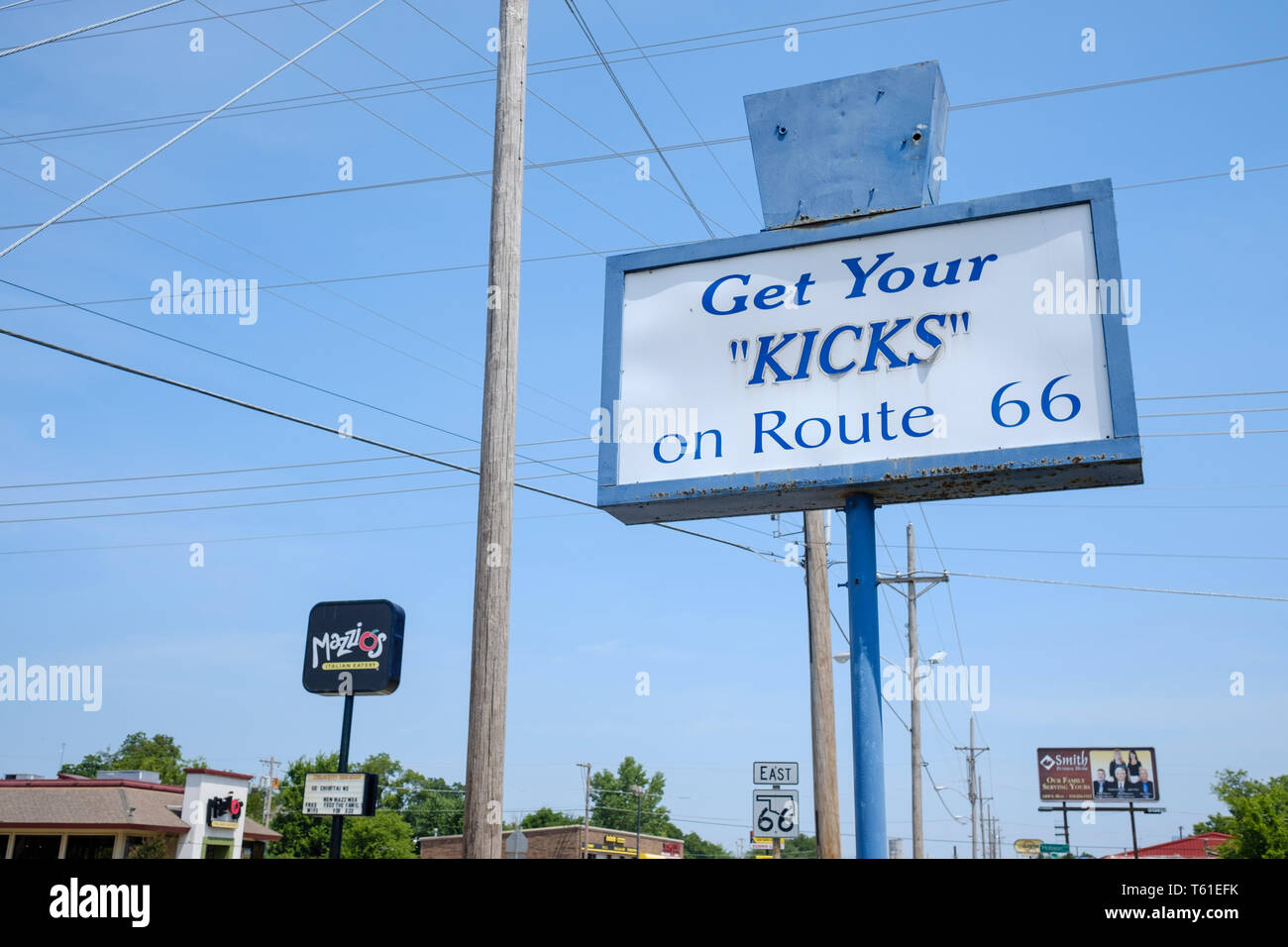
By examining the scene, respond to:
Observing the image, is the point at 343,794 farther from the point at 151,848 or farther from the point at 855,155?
the point at 151,848

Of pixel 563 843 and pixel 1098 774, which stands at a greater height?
pixel 1098 774

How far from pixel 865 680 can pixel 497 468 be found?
372 centimetres

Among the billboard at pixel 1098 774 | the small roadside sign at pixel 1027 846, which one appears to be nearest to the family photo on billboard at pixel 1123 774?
the billboard at pixel 1098 774

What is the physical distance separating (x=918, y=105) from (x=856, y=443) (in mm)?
1968

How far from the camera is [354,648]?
12.9 metres

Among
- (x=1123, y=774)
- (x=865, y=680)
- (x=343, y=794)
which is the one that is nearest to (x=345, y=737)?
(x=343, y=794)

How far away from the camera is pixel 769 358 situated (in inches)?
233

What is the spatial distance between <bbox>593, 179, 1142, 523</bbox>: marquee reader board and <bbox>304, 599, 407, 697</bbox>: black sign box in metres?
7.46

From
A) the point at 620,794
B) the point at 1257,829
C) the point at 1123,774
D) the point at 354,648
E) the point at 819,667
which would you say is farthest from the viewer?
the point at 620,794

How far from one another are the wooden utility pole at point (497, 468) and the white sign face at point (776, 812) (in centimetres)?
1011

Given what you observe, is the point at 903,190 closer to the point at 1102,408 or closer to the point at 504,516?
the point at 1102,408

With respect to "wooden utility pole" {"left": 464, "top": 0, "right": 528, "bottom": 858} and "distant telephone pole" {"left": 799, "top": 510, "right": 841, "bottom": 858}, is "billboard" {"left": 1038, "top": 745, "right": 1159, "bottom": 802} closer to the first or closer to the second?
"distant telephone pole" {"left": 799, "top": 510, "right": 841, "bottom": 858}

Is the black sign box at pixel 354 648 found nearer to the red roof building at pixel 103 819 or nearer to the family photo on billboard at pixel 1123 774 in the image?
the red roof building at pixel 103 819
